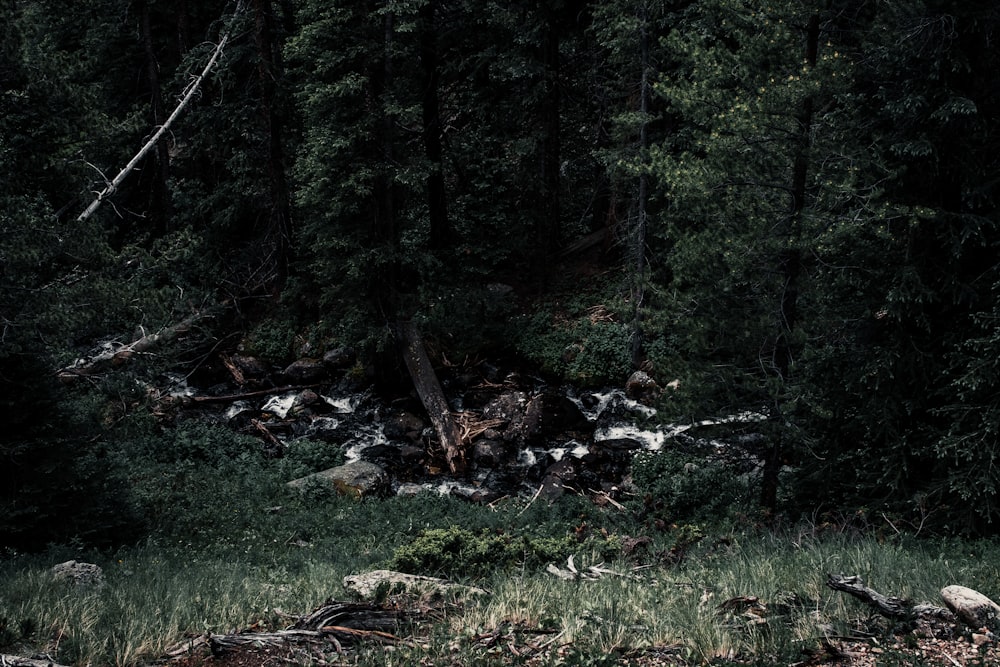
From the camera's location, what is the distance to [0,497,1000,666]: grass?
464cm

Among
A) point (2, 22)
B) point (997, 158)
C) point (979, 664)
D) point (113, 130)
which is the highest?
point (2, 22)

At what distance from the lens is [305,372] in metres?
20.5

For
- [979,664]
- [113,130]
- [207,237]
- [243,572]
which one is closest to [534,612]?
[979,664]

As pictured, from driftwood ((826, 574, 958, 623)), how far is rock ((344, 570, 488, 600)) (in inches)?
109

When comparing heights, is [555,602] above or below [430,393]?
above

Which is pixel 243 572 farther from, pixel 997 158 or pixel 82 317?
pixel 997 158

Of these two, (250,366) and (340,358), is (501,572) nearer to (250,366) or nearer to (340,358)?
(340,358)

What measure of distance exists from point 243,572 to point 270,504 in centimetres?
474

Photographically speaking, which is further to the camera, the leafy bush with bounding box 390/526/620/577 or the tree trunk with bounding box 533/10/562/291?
the tree trunk with bounding box 533/10/562/291

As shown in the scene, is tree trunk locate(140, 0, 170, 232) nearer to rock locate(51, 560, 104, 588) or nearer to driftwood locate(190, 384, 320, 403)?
driftwood locate(190, 384, 320, 403)

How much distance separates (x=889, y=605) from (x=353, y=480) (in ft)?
36.8

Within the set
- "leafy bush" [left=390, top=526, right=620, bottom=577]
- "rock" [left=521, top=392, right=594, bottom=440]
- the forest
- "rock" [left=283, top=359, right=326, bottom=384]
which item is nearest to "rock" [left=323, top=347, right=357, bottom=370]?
"rock" [left=283, top=359, right=326, bottom=384]

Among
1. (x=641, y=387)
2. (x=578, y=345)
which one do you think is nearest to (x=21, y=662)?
(x=641, y=387)

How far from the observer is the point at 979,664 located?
4.04 metres
